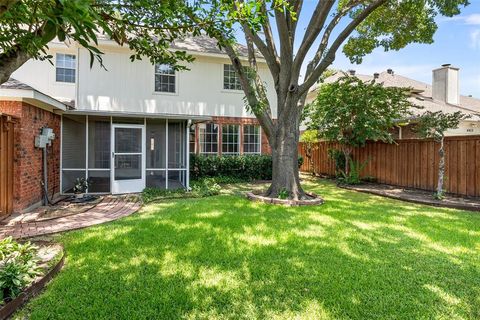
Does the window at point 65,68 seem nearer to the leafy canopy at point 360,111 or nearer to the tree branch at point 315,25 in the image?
the tree branch at point 315,25

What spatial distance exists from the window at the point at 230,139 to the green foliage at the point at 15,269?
10.1 m

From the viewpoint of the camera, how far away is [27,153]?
707 cm

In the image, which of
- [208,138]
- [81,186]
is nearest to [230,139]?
[208,138]

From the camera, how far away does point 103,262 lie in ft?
13.3

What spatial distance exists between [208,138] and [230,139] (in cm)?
102

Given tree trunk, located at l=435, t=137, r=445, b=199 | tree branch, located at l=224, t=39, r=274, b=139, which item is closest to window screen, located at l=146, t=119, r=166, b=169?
tree branch, located at l=224, t=39, r=274, b=139

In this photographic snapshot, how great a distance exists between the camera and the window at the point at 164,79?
1280cm

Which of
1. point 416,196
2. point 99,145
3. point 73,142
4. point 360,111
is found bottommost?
point 416,196

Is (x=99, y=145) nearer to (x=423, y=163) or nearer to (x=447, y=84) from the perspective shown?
(x=423, y=163)

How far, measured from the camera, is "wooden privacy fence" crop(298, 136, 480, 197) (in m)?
8.73

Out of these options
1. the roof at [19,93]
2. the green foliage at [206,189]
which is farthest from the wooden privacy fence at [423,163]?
the roof at [19,93]

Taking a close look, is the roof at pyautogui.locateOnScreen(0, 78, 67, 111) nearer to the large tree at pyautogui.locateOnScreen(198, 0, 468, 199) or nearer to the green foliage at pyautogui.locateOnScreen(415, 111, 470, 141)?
the large tree at pyautogui.locateOnScreen(198, 0, 468, 199)

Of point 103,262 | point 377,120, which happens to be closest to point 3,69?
point 103,262

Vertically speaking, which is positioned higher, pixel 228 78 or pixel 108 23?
pixel 228 78
